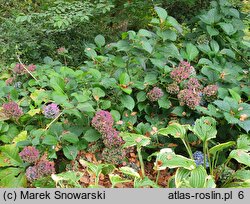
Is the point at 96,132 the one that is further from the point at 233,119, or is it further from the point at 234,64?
the point at 234,64

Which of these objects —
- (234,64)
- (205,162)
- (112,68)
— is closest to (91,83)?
(112,68)

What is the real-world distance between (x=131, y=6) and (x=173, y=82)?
4.03 ft

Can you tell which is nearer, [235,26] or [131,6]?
[235,26]

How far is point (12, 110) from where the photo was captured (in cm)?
215

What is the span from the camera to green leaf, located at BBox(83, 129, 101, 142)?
206 cm

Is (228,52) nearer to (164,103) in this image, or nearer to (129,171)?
(164,103)

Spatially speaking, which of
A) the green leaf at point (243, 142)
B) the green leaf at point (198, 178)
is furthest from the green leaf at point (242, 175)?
the green leaf at point (198, 178)

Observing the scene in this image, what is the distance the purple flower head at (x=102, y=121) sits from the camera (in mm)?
2006

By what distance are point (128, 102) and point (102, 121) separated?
A: 0.27 meters

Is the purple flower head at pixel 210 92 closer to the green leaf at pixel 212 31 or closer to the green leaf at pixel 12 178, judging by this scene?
the green leaf at pixel 212 31

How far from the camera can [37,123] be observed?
2.31m

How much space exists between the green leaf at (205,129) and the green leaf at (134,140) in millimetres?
266

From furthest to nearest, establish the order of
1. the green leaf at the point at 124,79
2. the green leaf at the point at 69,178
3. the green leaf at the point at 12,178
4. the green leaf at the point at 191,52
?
the green leaf at the point at 191,52
the green leaf at the point at 124,79
the green leaf at the point at 12,178
the green leaf at the point at 69,178

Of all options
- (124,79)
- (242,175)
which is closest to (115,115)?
(124,79)
